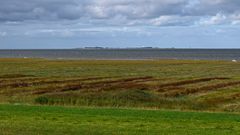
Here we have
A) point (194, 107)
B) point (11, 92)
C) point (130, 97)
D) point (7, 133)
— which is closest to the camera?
point (7, 133)

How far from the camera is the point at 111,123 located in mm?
18250

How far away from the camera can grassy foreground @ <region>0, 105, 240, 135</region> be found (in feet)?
52.8

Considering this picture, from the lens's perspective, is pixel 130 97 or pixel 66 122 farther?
pixel 130 97

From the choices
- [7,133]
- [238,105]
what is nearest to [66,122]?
[7,133]

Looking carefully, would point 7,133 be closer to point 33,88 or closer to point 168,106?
point 168,106

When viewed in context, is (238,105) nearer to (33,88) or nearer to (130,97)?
(130,97)

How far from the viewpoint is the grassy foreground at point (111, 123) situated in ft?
52.8

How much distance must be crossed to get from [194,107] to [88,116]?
11671mm

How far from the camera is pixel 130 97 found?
33250 millimetres

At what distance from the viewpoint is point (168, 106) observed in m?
30.8

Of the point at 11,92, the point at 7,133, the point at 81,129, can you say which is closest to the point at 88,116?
the point at 81,129

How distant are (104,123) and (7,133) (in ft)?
14.7

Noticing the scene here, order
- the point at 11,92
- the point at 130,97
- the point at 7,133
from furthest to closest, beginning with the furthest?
the point at 11,92 → the point at 130,97 → the point at 7,133

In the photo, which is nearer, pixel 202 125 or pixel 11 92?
pixel 202 125
